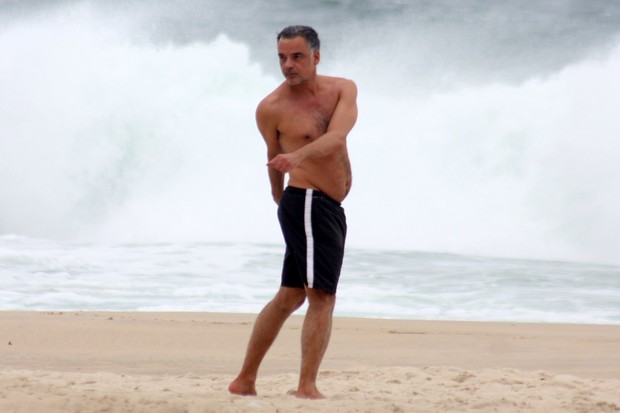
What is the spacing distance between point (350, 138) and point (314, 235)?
15859 millimetres

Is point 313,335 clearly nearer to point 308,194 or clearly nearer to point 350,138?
point 308,194

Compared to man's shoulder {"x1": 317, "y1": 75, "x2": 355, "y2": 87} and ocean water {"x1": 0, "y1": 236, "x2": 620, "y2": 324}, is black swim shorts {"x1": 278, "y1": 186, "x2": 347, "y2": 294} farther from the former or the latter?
ocean water {"x1": 0, "y1": 236, "x2": 620, "y2": 324}

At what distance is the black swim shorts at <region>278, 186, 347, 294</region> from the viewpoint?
14.8 feet

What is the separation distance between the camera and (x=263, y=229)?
672 inches

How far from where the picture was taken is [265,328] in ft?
15.5

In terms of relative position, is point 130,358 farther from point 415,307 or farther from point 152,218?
point 152,218

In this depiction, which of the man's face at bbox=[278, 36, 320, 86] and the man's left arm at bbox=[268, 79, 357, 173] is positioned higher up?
the man's face at bbox=[278, 36, 320, 86]

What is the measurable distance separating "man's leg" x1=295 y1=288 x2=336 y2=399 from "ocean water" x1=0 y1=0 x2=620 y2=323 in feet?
23.4

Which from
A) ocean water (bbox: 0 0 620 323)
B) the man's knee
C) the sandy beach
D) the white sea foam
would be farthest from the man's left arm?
the white sea foam

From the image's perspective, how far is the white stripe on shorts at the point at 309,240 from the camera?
4.51 m

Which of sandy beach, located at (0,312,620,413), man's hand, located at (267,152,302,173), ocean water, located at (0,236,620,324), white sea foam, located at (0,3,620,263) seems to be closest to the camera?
man's hand, located at (267,152,302,173)

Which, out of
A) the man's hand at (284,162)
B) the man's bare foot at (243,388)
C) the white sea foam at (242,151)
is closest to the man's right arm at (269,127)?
the man's hand at (284,162)

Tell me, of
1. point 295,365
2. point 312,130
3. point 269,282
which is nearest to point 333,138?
point 312,130

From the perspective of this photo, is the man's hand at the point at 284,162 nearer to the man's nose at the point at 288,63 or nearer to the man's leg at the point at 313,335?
the man's nose at the point at 288,63
